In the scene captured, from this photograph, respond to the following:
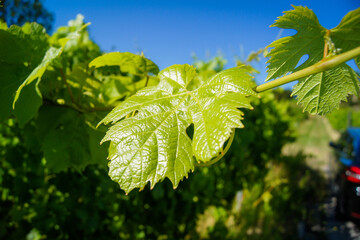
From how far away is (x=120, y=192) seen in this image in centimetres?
180

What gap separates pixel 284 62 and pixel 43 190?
2244 mm

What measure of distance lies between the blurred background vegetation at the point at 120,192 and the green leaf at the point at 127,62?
Result: 78 millimetres

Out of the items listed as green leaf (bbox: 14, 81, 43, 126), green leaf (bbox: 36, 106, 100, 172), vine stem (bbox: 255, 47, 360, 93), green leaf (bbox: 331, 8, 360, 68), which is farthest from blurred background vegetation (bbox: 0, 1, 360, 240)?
green leaf (bbox: 331, 8, 360, 68)

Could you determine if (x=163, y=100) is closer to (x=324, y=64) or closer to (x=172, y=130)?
(x=172, y=130)

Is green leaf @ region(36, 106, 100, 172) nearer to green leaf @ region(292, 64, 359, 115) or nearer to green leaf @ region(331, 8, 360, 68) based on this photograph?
green leaf @ region(292, 64, 359, 115)

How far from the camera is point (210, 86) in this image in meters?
0.68

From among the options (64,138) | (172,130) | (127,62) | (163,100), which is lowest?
(172,130)

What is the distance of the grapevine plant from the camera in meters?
0.58

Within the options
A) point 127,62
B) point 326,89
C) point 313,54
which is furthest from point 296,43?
point 127,62

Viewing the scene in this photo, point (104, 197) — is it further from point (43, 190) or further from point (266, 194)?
point (266, 194)

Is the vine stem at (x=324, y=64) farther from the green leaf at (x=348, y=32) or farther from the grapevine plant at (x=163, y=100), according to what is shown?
the green leaf at (x=348, y=32)

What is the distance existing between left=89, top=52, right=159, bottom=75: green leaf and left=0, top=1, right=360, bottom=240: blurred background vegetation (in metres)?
0.08

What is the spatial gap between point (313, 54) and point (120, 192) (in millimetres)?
1515

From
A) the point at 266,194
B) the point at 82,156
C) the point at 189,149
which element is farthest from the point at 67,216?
the point at 266,194
